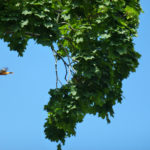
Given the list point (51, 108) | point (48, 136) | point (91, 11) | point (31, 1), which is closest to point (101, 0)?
point (91, 11)

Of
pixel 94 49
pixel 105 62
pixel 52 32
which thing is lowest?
pixel 105 62

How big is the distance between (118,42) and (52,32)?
2.96 m

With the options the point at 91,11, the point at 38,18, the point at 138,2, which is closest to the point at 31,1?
the point at 38,18

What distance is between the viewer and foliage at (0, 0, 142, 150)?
1248 cm

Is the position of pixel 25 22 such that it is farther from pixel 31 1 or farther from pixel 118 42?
pixel 118 42

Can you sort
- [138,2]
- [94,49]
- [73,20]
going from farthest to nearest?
[138,2]
[73,20]
[94,49]

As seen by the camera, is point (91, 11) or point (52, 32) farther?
point (91, 11)

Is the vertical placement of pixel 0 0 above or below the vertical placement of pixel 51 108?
above

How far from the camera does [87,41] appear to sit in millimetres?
13312

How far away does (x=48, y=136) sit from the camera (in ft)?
50.8

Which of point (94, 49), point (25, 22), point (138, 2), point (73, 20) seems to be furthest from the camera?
point (138, 2)

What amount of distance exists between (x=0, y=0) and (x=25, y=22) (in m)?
1.68

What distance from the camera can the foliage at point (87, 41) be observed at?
12.5 metres

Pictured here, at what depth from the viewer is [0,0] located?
1291 cm
